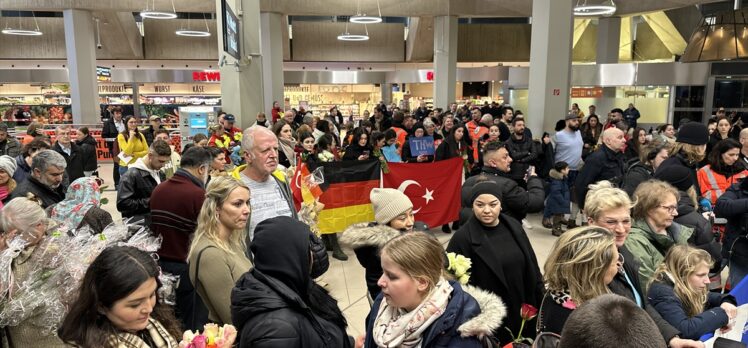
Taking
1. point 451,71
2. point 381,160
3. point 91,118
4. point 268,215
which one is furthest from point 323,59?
point 268,215

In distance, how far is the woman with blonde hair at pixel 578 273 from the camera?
224cm

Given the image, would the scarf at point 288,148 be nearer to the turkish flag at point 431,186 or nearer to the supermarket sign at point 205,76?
the turkish flag at point 431,186

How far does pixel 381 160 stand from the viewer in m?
7.53

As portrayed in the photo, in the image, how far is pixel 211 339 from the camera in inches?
82.7

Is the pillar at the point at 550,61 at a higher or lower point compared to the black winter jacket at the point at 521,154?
higher

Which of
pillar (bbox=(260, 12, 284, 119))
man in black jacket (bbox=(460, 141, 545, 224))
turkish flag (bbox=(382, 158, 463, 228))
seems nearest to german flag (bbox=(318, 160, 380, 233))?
turkish flag (bbox=(382, 158, 463, 228))

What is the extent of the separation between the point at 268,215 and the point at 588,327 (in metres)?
2.78

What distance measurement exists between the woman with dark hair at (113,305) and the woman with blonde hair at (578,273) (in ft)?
5.52

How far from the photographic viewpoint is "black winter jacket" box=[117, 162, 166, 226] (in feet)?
15.0

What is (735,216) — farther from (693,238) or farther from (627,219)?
(627,219)

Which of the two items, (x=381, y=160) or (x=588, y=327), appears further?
(x=381, y=160)

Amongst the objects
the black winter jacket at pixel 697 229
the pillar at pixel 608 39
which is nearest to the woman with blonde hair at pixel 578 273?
the black winter jacket at pixel 697 229

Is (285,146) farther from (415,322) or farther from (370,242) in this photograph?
(415,322)

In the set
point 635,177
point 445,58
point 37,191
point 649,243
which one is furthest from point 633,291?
point 445,58
